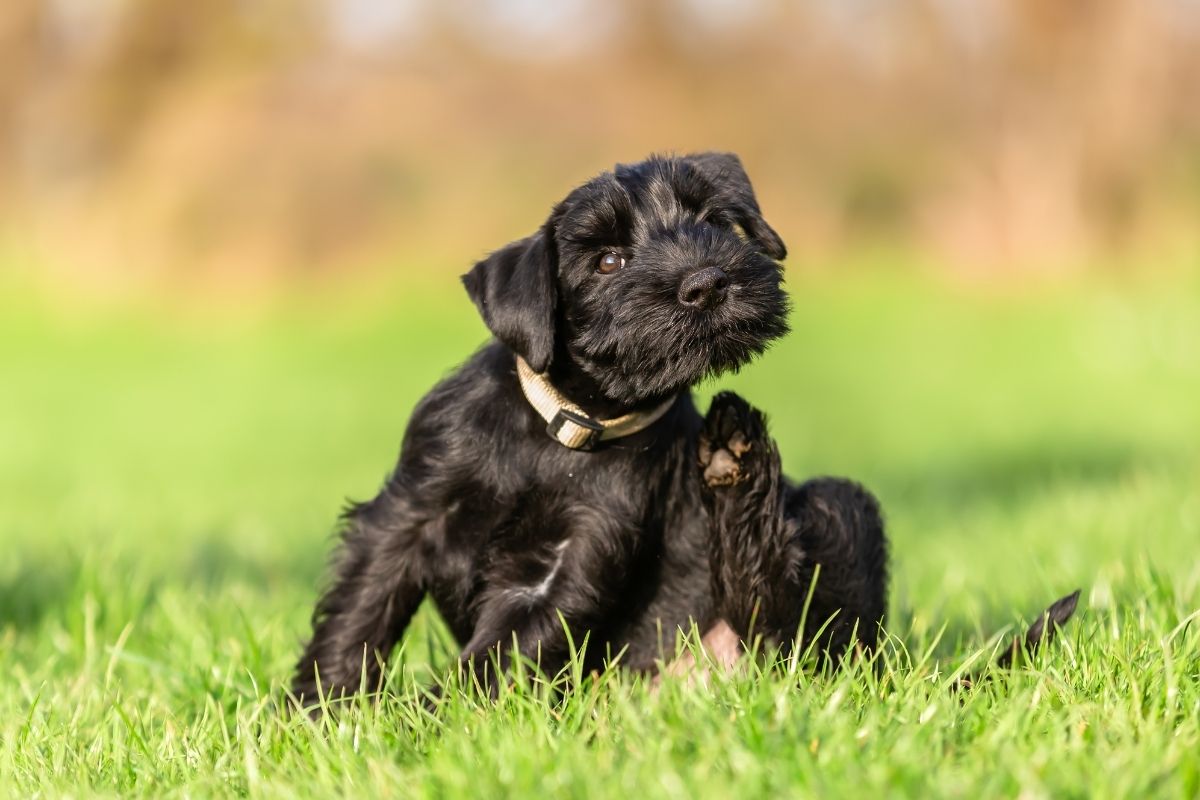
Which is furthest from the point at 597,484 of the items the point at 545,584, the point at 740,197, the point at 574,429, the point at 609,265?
the point at 740,197

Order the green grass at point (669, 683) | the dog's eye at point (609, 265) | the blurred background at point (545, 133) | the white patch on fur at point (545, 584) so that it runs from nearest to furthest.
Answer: the green grass at point (669, 683), the white patch on fur at point (545, 584), the dog's eye at point (609, 265), the blurred background at point (545, 133)

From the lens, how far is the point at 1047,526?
6051 mm

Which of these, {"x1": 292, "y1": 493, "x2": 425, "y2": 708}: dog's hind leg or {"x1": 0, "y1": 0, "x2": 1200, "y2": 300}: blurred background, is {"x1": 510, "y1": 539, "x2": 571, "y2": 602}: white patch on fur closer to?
{"x1": 292, "y1": 493, "x2": 425, "y2": 708}: dog's hind leg

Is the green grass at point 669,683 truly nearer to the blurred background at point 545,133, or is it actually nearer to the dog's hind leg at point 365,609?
the dog's hind leg at point 365,609

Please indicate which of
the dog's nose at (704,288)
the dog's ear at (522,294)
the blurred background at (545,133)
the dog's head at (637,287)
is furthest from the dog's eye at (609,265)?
the blurred background at (545,133)

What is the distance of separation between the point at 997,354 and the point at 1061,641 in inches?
597

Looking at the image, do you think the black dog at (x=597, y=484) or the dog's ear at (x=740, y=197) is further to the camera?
the dog's ear at (x=740, y=197)

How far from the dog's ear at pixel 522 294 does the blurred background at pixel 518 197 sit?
9689 millimetres

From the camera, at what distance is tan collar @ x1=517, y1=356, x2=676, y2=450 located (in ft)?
A: 11.1

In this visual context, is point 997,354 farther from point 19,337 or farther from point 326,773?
point 326,773

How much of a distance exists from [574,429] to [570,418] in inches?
1.2

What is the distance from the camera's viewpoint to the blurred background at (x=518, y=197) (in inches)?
647

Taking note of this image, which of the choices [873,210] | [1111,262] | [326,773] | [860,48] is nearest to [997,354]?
[1111,262]

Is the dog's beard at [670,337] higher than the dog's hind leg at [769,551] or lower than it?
higher
